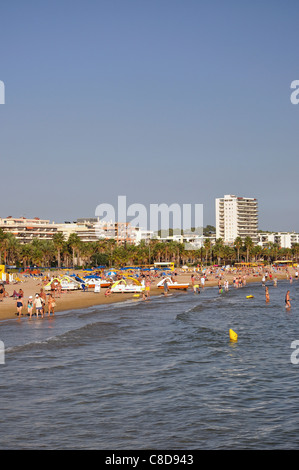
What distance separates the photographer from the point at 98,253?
5950 inches

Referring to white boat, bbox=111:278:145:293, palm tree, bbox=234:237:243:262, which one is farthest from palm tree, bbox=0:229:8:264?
palm tree, bbox=234:237:243:262

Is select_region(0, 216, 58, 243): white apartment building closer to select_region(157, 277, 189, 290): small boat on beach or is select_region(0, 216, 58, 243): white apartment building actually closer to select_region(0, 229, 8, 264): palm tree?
select_region(0, 229, 8, 264): palm tree

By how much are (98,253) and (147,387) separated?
134727mm

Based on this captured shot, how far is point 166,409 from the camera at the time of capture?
1488 centimetres

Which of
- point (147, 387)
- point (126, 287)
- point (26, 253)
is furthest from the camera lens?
point (26, 253)

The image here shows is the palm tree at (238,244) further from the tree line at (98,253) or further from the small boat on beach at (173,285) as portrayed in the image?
the small boat on beach at (173,285)

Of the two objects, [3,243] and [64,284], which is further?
[3,243]

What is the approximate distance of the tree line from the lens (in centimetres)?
13438

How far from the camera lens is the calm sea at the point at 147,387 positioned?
A: 12.6 m

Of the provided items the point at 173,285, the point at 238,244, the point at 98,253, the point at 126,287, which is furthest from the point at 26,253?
the point at 238,244

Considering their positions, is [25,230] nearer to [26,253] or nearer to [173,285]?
[26,253]

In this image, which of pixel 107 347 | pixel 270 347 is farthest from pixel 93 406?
pixel 270 347
